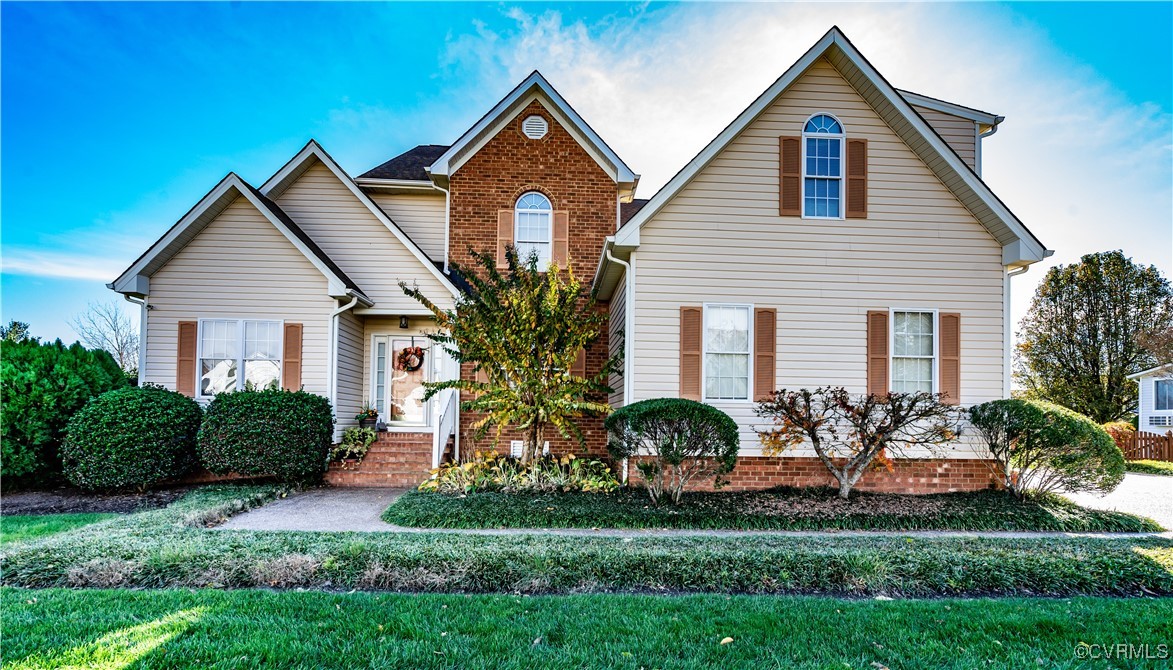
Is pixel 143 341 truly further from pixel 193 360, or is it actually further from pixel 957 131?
pixel 957 131

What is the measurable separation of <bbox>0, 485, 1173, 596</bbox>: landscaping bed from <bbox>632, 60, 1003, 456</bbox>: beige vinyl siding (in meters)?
4.54

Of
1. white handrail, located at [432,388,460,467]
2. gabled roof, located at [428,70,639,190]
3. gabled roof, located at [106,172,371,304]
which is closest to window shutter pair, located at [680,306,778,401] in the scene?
white handrail, located at [432,388,460,467]

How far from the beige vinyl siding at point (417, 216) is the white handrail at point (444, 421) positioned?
378 centimetres

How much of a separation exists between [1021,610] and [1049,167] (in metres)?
12.2

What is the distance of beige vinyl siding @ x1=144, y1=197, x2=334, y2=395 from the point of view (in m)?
11.7

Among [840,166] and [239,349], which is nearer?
[840,166]

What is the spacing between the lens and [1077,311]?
88.0ft

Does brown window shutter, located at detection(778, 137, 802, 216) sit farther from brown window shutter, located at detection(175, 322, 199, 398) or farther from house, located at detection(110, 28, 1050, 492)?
brown window shutter, located at detection(175, 322, 199, 398)

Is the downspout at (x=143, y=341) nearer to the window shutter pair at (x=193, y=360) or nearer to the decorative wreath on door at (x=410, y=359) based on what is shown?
the window shutter pair at (x=193, y=360)

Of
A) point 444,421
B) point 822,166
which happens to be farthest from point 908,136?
point 444,421

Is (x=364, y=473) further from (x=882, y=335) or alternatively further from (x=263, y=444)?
(x=882, y=335)

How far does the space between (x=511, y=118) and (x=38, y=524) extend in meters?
10.7

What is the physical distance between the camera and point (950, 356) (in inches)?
406

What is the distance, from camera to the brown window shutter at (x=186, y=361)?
37.9 feet
